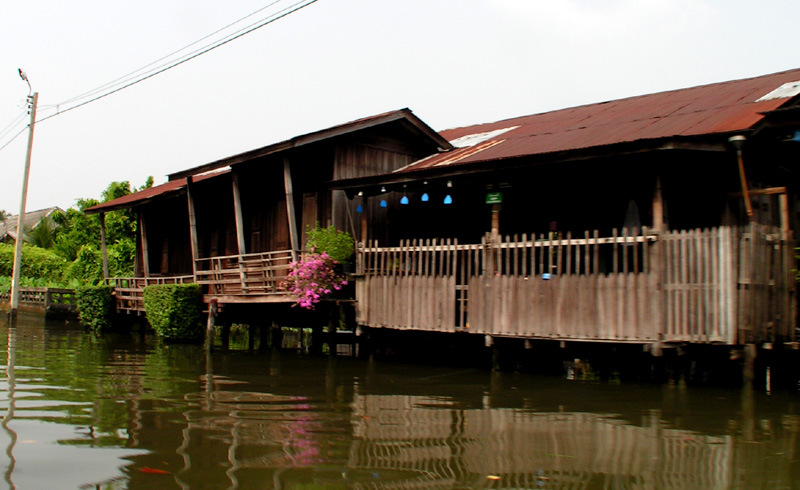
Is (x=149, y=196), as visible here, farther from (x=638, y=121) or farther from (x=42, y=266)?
(x=42, y=266)

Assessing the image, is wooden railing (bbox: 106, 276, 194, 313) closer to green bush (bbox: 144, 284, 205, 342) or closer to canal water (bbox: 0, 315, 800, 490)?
green bush (bbox: 144, 284, 205, 342)

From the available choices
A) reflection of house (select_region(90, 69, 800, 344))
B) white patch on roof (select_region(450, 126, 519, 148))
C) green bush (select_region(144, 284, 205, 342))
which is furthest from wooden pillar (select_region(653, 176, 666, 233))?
green bush (select_region(144, 284, 205, 342))

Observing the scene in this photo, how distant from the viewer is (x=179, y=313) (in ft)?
63.9

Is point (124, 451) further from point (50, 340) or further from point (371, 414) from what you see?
point (50, 340)

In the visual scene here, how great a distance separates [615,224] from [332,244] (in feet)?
18.2

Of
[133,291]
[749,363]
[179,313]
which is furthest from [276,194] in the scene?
[749,363]

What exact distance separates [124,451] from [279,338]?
12632mm

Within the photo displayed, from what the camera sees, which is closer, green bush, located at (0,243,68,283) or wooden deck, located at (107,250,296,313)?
wooden deck, located at (107,250,296,313)

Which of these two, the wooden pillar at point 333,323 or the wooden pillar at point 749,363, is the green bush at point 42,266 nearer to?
the wooden pillar at point 333,323

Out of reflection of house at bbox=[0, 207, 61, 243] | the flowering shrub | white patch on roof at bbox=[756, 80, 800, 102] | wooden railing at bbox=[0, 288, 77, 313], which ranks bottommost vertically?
wooden railing at bbox=[0, 288, 77, 313]

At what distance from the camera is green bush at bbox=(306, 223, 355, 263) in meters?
15.3

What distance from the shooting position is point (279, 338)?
18.8 m

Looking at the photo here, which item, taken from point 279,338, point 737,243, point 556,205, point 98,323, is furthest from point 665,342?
point 98,323

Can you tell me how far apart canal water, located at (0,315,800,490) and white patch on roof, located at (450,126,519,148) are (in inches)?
278
